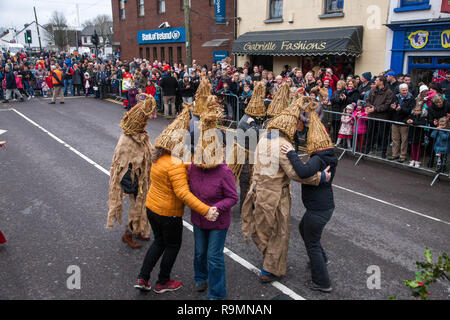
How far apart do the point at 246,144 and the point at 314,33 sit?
440 inches

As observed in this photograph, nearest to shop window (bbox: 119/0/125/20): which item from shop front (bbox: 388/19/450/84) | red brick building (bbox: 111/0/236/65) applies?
red brick building (bbox: 111/0/236/65)

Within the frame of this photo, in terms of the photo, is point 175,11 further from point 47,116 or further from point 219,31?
point 47,116

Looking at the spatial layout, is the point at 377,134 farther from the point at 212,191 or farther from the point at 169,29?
the point at 169,29

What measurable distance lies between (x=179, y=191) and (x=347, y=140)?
7.72 metres

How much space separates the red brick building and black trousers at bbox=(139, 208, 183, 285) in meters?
17.9

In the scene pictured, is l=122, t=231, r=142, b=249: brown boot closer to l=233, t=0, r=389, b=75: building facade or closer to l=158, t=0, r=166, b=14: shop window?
l=233, t=0, r=389, b=75: building facade

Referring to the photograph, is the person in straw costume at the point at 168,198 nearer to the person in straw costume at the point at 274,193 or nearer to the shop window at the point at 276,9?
the person in straw costume at the point at 274,193

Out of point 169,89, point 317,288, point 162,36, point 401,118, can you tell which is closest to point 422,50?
point 401,118

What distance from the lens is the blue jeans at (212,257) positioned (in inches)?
155

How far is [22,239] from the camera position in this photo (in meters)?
5.57

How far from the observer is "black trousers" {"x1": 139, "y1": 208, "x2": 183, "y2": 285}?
4012 mm

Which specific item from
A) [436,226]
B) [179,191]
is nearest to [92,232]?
[179,191]

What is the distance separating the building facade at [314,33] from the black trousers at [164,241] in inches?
466

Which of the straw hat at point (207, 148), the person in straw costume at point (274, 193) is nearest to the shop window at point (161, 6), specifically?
the person in straw costume at point (274, 193)
